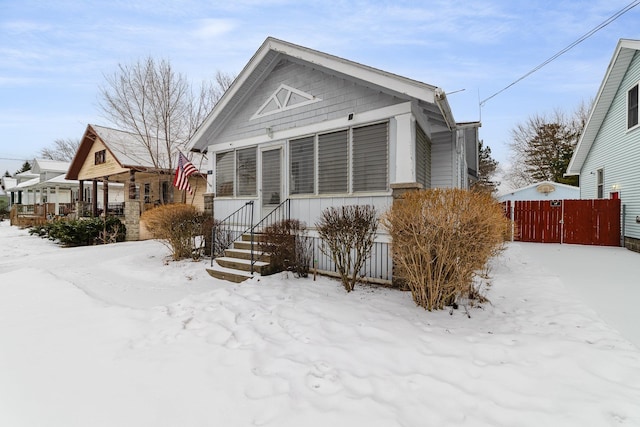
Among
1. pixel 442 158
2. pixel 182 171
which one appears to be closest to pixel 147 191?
pixel 182 171

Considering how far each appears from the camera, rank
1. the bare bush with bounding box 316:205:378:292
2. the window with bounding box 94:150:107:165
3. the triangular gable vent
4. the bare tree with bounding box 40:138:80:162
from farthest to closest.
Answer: the bare tree with bounding box 40:138:80:162 → the window with bounding box 94:150:107:165 → the triangular gable vent → the bare bush with bounding box 316:205:378:292

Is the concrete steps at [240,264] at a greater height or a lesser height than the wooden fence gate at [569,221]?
lesser

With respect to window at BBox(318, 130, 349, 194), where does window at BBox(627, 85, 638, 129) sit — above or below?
above

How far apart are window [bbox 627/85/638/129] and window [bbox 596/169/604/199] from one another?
10.8 feet

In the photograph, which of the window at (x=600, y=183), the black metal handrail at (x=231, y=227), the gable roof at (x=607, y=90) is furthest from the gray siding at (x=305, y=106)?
the window at (x=600, y=183)

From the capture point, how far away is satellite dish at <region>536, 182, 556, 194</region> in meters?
21.1

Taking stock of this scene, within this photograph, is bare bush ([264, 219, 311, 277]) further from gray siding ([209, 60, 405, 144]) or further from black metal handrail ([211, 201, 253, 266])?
gray siding ([209, 60, 405, 144])

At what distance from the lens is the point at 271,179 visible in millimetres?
7820

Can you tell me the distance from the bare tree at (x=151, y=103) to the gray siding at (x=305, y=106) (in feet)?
27.1

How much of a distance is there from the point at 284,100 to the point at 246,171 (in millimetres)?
2232

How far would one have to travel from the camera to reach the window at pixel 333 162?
6.48 meters

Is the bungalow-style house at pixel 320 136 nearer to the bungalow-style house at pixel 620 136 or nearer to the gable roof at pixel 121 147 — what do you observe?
the bungalow-style house at pixel 620 136

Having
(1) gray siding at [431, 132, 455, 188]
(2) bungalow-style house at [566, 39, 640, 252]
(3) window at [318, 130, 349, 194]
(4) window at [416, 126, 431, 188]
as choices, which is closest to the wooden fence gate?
(2) bungalow-style house at [566, 39, 640, 252]

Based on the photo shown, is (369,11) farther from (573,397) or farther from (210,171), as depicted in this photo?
(573,397)
